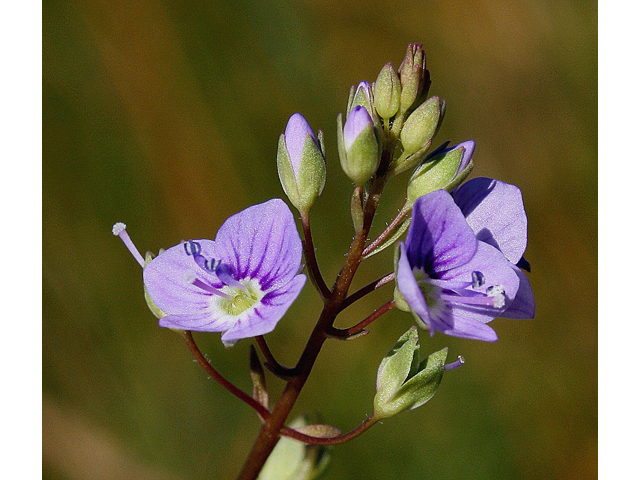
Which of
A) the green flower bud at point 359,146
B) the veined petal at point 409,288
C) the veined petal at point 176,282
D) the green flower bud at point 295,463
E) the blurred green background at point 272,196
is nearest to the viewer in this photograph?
the veined petal at point 409,288

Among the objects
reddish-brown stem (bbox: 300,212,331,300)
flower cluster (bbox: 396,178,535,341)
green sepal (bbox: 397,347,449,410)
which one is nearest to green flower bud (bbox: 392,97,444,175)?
flower cluster (bbox: 396,178,535,341)

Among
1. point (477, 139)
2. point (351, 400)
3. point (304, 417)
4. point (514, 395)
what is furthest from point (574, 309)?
point (304, 417)

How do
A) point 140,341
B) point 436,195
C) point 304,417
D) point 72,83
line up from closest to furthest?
point 436,195
point 304,417
point 140,341
point 72,83

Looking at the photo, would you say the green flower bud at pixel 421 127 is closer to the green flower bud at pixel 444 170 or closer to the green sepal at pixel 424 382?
the green flower bud at pixel 444 170

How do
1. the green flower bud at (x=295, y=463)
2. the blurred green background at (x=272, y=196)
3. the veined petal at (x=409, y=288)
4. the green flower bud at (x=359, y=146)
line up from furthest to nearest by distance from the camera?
the blurred green background at (x=272, y=196) < the green flower bud at (x=295, y=463) < the green flower bud at (x=359, y=146) < the veined petal at (x=409, y=288)

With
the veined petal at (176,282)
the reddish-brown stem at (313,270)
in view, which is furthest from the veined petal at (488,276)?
the veined petal at (176,282)

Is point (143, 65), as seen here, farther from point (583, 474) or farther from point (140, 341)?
point (583, 474)
